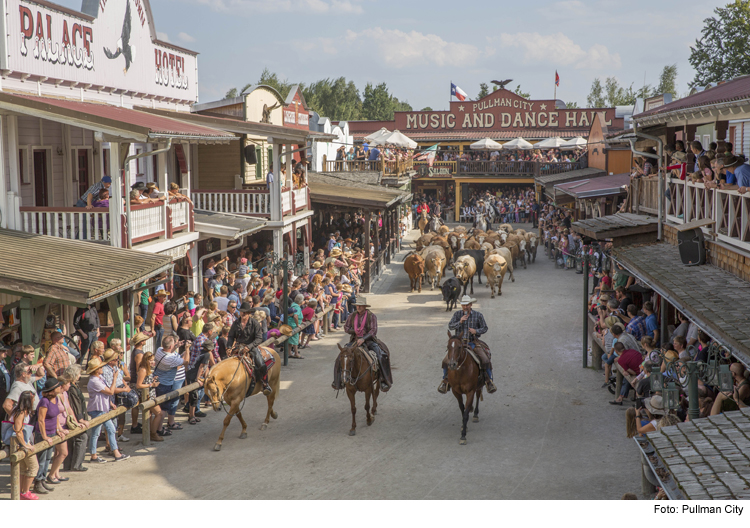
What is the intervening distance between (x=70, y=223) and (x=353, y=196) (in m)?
13.9

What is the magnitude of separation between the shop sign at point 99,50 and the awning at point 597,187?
580 inches

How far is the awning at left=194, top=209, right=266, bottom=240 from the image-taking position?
1881cm

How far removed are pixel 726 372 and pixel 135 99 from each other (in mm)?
17035

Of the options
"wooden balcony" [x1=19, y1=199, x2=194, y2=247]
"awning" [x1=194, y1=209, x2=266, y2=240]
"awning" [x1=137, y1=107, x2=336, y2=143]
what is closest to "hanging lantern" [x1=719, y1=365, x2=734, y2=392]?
"wooden balcony" [x1=19, y1=199, x2=194, y2=247]

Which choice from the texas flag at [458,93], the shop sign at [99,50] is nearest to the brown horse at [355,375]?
the shop sign at [99,50]

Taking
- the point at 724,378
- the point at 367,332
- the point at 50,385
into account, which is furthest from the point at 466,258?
the point at 50,385

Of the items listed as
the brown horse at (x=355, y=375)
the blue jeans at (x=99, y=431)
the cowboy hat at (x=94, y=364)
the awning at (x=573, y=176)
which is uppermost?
the awning at (x=573, y=176)

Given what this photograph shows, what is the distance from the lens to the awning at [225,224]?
18.8 m

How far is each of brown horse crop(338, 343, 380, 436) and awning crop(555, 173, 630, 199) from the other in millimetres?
17488

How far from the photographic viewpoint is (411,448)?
39.0ft

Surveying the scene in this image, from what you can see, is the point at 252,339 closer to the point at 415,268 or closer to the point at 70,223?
the point at 70,223

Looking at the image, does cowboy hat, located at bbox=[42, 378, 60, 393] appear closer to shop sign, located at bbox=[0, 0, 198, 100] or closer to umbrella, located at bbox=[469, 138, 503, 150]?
shop sign, located at bbox=[0, 0, 198, 100]

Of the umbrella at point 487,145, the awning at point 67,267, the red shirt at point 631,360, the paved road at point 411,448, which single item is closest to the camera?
the paved road at point 411,448

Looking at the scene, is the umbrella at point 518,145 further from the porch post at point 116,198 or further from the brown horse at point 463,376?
the brown horse at point 463,376
